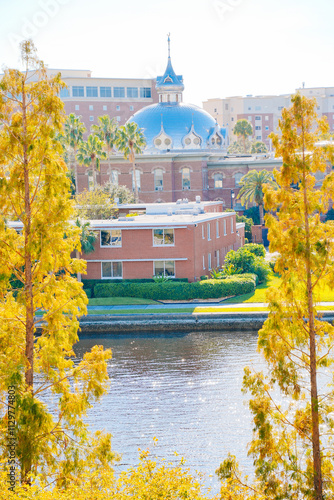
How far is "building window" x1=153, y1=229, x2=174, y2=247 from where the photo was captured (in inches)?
1845

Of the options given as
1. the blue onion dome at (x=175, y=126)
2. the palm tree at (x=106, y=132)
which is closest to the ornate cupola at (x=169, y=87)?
the blue onion dome at (x=175, y=126)

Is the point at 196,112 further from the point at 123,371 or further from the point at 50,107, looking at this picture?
the point at 50,107

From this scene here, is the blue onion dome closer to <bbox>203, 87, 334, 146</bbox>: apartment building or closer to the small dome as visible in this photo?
the small dome

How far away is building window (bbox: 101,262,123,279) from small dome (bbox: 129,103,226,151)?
155 feet

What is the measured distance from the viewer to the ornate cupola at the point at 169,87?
102m

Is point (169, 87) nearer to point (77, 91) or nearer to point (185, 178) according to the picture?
point (185, 178)

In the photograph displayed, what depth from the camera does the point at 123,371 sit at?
32.0 m

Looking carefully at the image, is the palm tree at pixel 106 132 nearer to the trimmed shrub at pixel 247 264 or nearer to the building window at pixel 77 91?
the trimmed shrub at pixel 247 264

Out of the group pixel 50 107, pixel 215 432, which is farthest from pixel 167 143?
pixel 50 107

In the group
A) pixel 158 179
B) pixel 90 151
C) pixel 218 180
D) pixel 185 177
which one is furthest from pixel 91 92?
pixel 90 151

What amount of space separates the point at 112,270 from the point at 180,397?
20541mm

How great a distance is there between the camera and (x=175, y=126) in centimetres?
9562

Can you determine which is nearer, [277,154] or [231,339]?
[277,154]

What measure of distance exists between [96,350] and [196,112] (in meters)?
87.6
